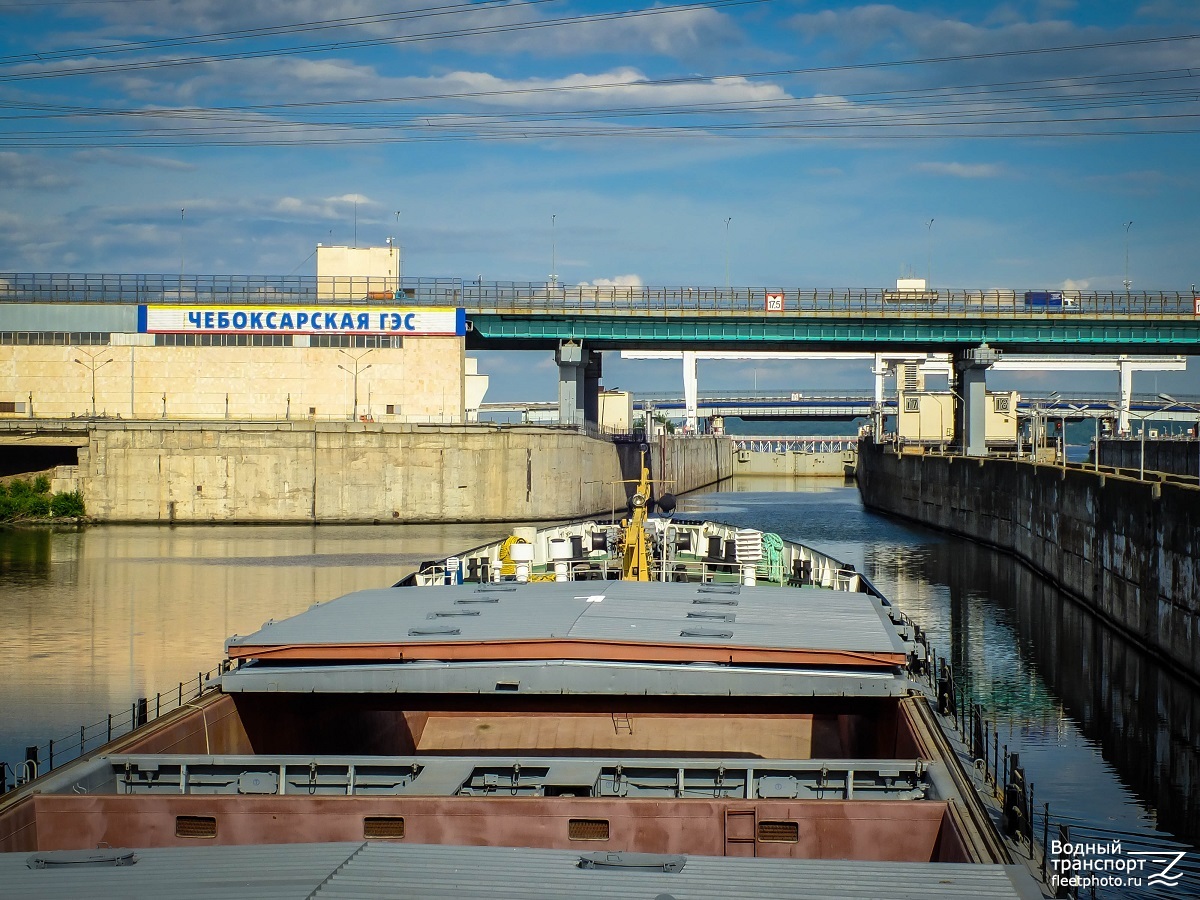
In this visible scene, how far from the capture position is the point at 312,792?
16.5 m

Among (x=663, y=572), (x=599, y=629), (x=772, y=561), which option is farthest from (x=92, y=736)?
(x=772, y=561)

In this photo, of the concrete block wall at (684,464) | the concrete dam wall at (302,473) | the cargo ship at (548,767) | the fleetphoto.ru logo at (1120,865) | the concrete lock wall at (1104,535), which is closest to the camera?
the cargo ship at (548,767)

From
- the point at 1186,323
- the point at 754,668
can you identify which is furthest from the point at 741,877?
the point at 1186,323

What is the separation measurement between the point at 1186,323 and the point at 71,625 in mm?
85702

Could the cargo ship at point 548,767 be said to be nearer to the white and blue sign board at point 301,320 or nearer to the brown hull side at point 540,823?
the brown hull side at point 540,823

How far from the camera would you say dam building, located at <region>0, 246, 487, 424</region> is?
9681 cm

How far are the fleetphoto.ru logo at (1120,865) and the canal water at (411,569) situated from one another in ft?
0.81

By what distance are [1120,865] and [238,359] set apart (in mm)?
85485

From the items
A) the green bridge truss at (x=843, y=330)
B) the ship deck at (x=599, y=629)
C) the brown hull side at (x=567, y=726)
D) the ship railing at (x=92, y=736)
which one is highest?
the green bridge truss at (x=843, y=330)

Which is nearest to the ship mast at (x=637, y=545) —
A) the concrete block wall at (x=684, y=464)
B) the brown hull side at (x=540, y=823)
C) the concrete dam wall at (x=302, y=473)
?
the brown hull side at (x=540, y=823)

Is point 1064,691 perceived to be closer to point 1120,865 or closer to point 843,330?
point 1120,865

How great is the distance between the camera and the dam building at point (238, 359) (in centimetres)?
9681

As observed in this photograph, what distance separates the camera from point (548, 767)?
54.0 feet

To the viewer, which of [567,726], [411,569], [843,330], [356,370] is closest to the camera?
[567,726]
